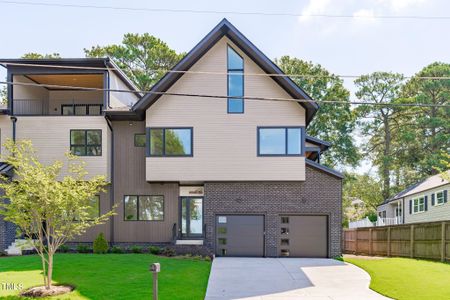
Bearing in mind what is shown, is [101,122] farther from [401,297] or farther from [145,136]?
[401,297]

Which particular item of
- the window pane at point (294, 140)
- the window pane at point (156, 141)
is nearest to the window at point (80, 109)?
the window pane at point (156, 141)

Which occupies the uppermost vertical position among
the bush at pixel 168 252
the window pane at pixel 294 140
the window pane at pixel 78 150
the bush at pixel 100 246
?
the window pane at pixel 294 140

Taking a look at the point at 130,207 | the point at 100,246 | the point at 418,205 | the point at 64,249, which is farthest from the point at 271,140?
the point at 418,205

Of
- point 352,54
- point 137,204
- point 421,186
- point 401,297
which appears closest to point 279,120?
point 352,54

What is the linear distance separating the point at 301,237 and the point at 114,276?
9005 millimetres

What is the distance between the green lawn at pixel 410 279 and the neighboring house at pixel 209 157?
12.2ft

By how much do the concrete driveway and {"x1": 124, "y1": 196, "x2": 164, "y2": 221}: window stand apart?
3.75 meters

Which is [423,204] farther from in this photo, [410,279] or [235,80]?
[410,279]

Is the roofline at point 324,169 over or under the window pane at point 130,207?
over

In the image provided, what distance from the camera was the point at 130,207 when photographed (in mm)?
19000

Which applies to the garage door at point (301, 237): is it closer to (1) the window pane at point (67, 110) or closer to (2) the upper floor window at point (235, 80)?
(2) the upper floor window at point (235, 80)

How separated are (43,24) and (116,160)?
24.5ft

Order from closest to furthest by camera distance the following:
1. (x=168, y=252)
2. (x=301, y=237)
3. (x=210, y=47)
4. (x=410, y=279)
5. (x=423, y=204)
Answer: (x=410, y=279), (x=168, y=252), (x=210, y=47), (x=301, y=237), (x=423, y=204)

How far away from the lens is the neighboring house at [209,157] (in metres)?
17.9
